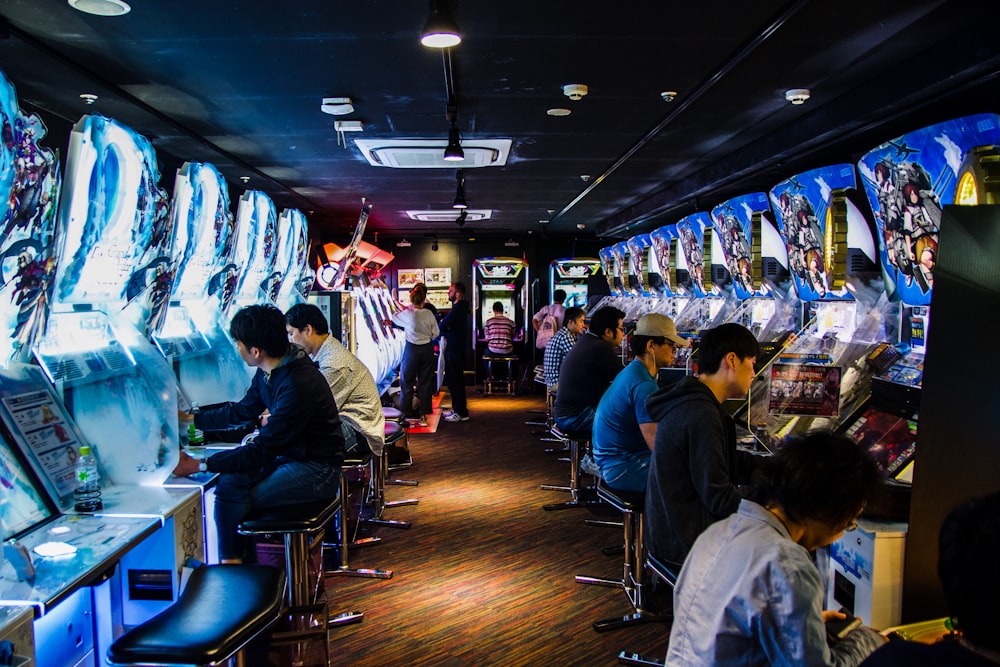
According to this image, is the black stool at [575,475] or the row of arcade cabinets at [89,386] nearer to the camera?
the row of arcade cabinets at [89,386]

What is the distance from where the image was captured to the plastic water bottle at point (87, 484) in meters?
2.35

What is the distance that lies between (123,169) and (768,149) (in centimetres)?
382

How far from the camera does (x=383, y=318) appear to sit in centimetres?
945

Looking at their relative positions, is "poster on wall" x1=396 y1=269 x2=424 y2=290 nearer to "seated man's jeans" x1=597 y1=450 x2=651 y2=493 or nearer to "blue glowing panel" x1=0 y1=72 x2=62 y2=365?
"seated man's jeans" x1=597 y1=450 x2=651 y2=493

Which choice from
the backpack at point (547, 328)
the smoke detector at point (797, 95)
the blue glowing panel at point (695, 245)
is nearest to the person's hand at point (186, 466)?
the smoke detector at point (797, 95)

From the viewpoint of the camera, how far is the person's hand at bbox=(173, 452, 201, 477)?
9.23 ft

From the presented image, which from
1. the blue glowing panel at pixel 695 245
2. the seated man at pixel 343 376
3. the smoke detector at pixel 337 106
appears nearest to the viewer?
the smoke detector at pixel 337 106

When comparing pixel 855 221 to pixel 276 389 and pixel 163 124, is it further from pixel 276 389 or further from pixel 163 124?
pixel 163 124

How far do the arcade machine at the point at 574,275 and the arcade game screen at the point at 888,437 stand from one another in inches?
356

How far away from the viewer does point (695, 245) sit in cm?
589

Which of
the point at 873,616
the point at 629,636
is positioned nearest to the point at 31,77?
the point at 629,636

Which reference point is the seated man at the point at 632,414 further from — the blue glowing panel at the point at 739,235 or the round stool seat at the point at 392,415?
the round stool seat at the point at 392,415

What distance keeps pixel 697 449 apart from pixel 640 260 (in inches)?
232

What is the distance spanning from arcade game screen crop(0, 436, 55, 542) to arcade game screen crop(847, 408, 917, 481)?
2.81 metres
